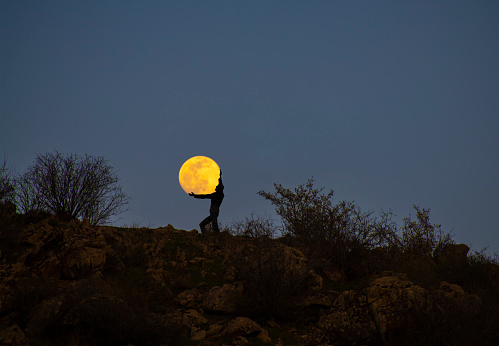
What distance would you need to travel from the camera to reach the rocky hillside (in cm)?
571

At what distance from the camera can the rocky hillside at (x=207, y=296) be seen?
5715mm

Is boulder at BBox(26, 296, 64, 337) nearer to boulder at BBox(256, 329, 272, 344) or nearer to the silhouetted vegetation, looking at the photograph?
the silhouetted vegetation

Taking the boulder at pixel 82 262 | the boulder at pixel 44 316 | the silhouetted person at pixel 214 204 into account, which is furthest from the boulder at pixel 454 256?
the boulder at pixel 44 316

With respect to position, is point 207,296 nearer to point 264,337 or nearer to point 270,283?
point 270,283

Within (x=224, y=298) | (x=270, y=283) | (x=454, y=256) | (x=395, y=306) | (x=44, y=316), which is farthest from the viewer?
(x=454, y=256)

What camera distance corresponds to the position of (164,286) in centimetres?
906

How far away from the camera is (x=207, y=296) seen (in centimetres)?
841

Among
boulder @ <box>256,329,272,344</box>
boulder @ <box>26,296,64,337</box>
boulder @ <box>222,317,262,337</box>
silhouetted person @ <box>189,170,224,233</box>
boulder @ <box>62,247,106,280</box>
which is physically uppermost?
silhouetted person @ <box>189,170,224,233</box>

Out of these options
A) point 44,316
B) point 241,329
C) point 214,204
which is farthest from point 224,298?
point 214,204

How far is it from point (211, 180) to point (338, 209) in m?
5.50

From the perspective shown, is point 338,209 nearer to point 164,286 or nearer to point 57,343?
point 164,286

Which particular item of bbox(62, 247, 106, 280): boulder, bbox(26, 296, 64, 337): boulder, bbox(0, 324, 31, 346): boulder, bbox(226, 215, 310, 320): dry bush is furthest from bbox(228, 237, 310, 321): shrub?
bbox(0, 324, 31, 346): boulder

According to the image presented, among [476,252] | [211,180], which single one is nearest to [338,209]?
[476,252]

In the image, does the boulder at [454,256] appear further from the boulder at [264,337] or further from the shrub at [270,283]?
the boulder at [264,337]
